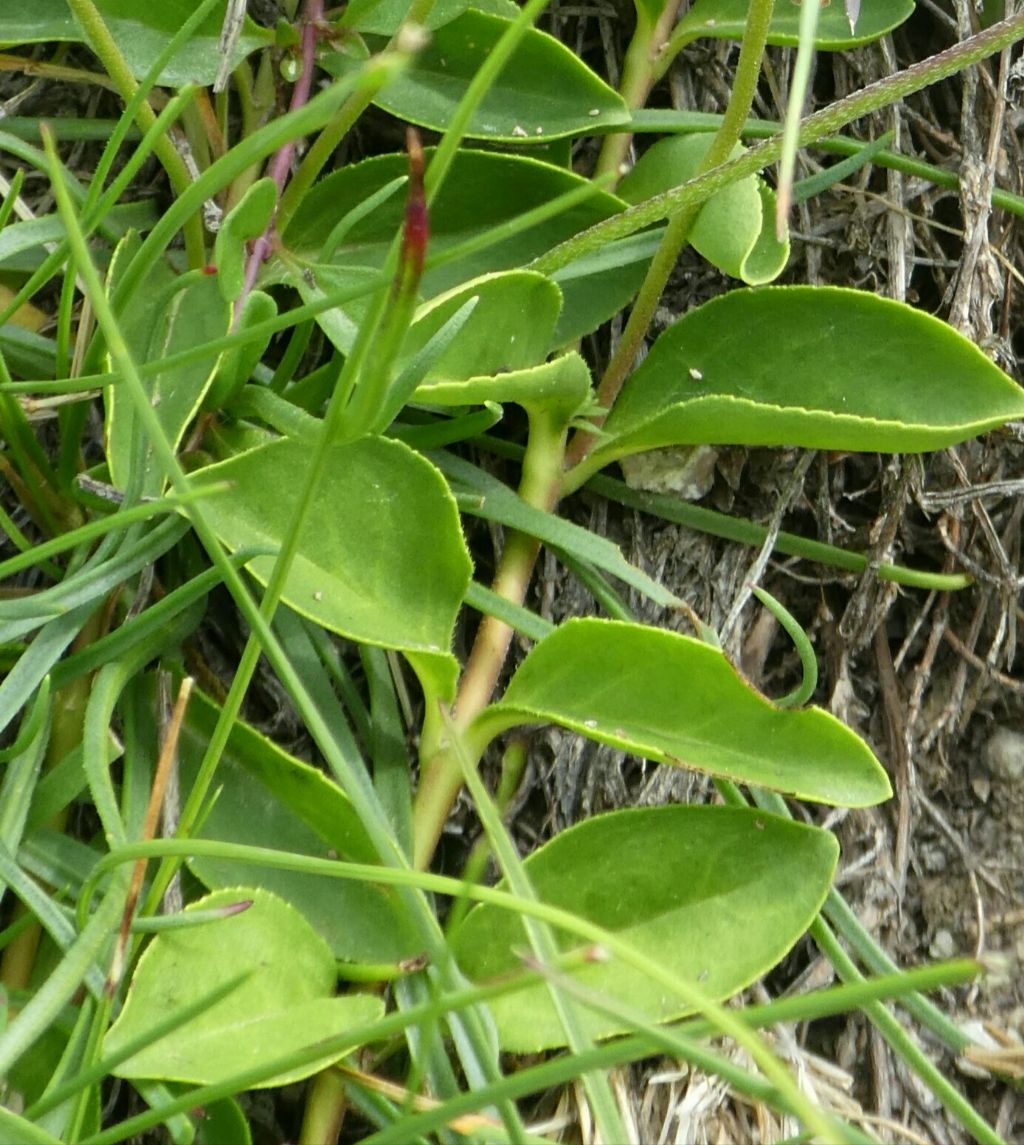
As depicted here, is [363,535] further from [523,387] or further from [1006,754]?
[1006,754]

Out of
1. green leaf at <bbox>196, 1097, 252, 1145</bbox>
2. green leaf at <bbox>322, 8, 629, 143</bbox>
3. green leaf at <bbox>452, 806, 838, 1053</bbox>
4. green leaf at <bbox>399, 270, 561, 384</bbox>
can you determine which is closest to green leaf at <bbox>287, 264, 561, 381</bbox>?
green leaf at <bbox>399, 270, 561, 384</bbox>

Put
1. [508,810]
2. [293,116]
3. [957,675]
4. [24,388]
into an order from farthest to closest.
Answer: [957,675], [508,810], [24,388], [293,116]

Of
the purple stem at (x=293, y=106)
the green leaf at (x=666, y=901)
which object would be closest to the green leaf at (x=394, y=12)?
the purple stem at (x=293, y=106)

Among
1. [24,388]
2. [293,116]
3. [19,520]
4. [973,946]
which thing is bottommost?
[973,946]

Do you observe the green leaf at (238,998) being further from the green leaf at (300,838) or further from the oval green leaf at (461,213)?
the oval green leaf at (461,213)

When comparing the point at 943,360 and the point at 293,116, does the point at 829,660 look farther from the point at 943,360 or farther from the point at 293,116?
the point at 293,116

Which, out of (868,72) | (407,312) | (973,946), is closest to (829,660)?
(973,946)

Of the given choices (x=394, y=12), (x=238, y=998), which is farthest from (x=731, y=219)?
(x=238, y=998)
